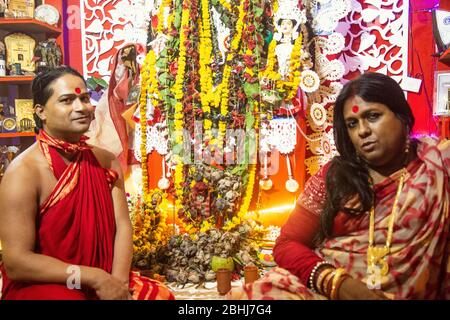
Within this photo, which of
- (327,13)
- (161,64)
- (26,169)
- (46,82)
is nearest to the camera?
(26,169)

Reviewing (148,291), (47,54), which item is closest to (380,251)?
(148,291)

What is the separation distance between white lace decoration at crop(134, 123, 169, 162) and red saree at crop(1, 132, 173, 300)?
140cm

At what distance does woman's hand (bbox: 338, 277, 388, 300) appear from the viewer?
1.22 m

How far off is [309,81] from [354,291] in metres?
1.79

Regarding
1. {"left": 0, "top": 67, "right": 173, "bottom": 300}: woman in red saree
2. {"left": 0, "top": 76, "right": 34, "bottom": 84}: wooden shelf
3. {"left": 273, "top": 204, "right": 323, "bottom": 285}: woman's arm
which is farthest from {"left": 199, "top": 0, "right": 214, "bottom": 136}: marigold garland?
{"left": 273, "top": 204, "right": 323, "bottom": 285}: woman's arm

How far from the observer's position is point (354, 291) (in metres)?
1.22

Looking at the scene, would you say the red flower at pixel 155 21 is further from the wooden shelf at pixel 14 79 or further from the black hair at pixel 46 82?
the black hair at pixel 46 82

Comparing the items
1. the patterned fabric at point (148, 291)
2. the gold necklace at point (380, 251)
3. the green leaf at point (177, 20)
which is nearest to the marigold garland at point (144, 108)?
the green leaf at point (177, 20)

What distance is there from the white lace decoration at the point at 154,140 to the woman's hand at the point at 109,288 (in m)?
1.65

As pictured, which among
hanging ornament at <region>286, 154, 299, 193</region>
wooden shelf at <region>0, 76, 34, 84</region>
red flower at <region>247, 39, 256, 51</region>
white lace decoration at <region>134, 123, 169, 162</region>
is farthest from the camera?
white lace decoration at <region>134, 123, 169, 162</region>

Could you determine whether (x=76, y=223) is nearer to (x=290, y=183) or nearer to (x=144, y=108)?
(x=144, y=108)

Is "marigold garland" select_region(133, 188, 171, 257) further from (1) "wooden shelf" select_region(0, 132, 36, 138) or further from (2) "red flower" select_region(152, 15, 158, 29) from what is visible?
(2) "red flower" select_region(152, 15, 158, 29)
